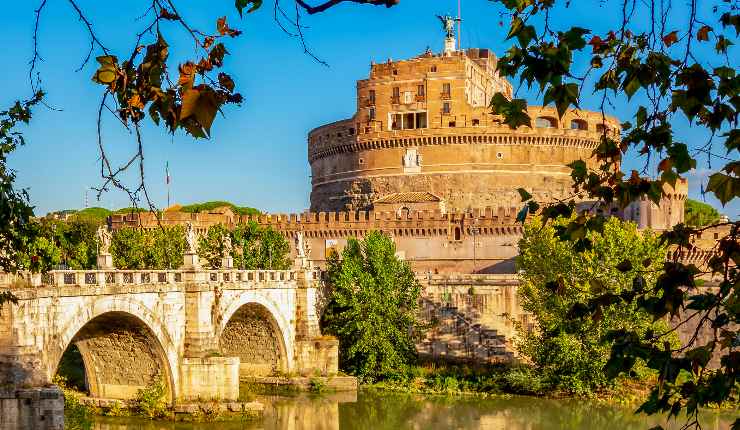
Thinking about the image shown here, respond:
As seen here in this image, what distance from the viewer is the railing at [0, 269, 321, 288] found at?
1801cm

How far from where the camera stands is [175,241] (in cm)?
3747

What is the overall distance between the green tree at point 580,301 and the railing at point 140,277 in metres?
7.80

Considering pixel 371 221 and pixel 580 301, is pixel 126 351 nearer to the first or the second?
pixel 580 301

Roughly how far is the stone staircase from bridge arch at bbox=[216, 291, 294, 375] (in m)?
5.13

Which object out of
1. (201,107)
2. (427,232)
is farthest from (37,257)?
(427,232)

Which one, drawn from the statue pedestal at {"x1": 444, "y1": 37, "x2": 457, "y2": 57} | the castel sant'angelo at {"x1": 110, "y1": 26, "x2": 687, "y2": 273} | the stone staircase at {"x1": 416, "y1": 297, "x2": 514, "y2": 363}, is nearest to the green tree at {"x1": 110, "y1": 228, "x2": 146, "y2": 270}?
the castel sant'angelo at {"x1": 110, "y1": 26, "x2": 687, "y2": 273}

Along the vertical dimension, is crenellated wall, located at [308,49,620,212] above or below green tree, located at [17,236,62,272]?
above

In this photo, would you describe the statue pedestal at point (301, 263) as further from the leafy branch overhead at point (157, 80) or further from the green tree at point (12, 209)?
the leafy branch overhead at point (157, 80)

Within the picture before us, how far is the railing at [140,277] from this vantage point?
18.0 metres

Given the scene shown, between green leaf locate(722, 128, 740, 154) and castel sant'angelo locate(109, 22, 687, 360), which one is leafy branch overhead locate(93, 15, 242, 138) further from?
castel sant'angelo locate(109, 22, 687, 360)

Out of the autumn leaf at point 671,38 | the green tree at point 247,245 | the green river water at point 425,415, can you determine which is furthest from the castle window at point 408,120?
the autumn leaf at point 671,38

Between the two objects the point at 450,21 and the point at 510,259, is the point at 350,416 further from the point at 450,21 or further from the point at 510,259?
the point at 450,21

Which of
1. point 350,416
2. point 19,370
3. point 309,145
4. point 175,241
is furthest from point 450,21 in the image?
point 19,370

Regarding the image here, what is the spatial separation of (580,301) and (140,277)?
12.6 meters
